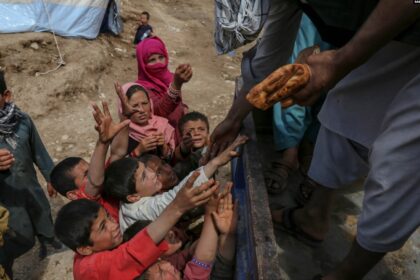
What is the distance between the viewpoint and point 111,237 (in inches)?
64.5

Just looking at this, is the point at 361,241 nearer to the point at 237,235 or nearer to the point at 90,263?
the point at 237,235

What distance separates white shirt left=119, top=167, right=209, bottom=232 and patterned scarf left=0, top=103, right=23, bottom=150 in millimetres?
783

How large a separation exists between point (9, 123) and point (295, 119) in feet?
5.51

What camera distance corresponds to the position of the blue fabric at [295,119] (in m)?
2.23

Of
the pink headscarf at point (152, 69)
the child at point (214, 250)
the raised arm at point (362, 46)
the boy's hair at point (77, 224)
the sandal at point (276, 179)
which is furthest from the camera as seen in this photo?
the pink headscarf at point (152, 69)

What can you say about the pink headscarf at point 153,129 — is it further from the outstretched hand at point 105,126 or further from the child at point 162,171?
the outstretched hand at point 105,126

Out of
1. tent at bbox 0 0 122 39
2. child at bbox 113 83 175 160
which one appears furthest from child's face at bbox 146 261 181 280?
tent at bbox 0 0 122 39

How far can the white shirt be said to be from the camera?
6.19ft

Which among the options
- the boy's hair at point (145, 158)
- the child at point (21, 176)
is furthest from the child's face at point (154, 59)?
the child at point (21, 176)

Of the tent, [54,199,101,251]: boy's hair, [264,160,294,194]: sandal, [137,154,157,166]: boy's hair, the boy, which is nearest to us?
[54,199,101,251]: boy's hair

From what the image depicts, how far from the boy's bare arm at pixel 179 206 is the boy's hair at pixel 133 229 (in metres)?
0.32

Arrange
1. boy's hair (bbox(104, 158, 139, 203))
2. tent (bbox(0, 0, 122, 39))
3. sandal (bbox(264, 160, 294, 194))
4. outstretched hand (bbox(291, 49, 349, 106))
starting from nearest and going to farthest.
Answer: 1. outstretched hand (bbox(291, 49, 349, 106))
2. boy's hair (bbox(104, 158, 139, 203))
3. sandal (bbox(264, 160, 294, 194))
4. tent (bbox(0, 0, 122, 39))

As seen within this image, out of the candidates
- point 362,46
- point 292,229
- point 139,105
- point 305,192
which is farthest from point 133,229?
point 362,46

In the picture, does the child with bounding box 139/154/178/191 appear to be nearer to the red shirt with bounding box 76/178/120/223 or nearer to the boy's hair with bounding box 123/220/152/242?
the red shirt with bounding box 76/178/120/223
